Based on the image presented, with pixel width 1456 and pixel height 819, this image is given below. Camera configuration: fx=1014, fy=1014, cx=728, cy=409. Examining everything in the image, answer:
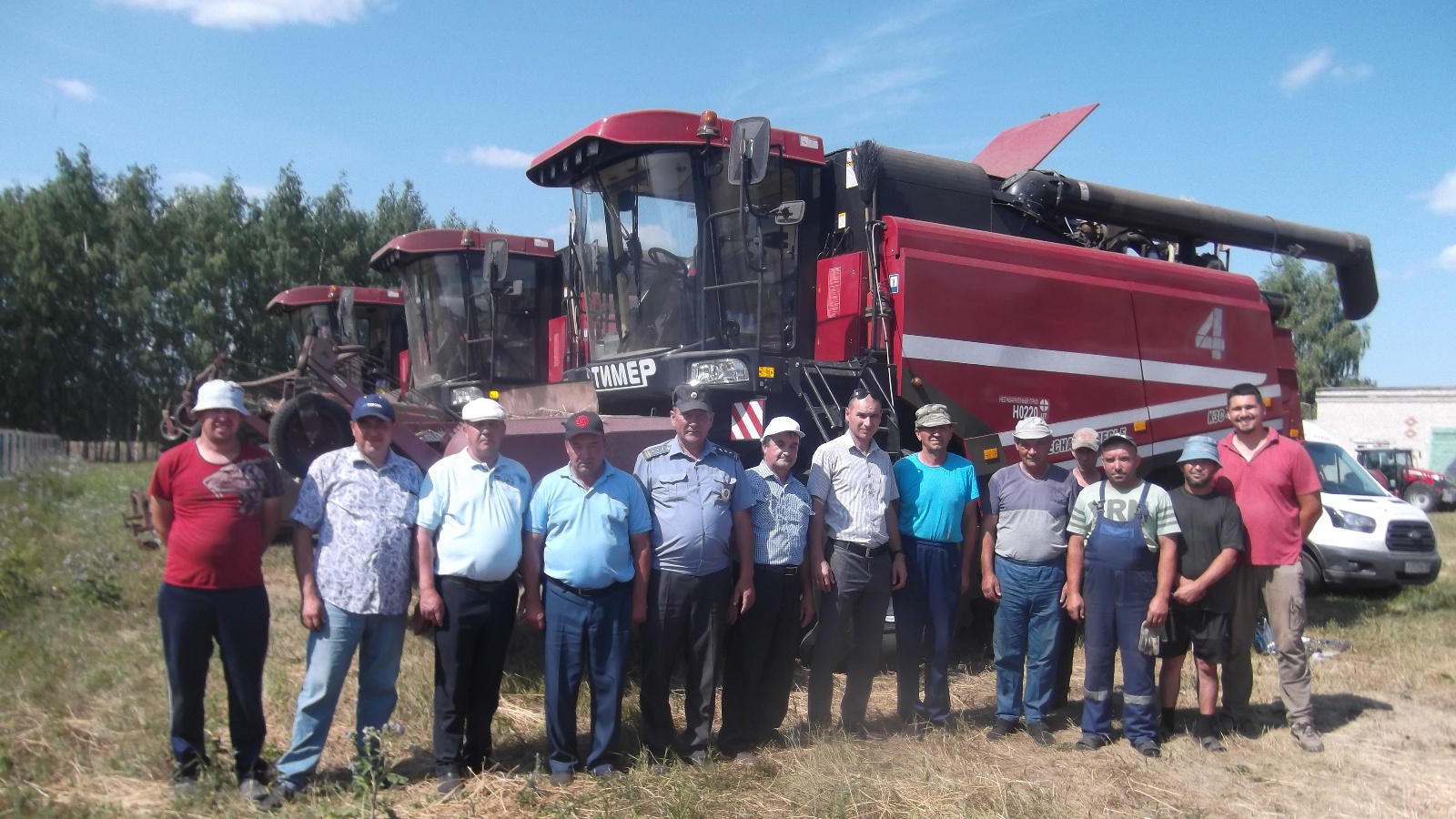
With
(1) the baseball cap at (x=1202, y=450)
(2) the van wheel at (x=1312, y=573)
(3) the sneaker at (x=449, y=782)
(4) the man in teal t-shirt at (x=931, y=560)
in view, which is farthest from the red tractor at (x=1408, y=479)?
(3) the sneaker at (x=449, y=782)

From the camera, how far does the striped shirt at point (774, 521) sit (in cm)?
473

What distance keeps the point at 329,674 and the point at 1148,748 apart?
12.4ft

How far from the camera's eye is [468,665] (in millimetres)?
4250

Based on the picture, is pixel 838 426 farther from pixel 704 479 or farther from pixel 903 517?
pixel 704 479

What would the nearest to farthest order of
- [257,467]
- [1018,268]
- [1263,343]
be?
[257,467] → [1018,268] → [1263,343]

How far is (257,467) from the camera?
13.5 ft

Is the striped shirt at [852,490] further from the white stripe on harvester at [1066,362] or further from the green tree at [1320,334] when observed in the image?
the green tree at [1320,334]

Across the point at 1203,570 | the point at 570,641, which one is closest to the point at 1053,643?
the point at 1203,570

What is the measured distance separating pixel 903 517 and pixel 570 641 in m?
1.83

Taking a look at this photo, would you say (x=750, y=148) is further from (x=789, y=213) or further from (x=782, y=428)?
(x=782, y=428)

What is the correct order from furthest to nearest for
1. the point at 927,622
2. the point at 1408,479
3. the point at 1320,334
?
the point at 1320,334 → the point at 1408,479 → the point at 927,622

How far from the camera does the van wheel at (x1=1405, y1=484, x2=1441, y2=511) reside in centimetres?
2331

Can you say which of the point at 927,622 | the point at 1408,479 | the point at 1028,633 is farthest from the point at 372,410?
the point at 1408,479

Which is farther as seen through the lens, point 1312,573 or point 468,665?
point 1312,573
